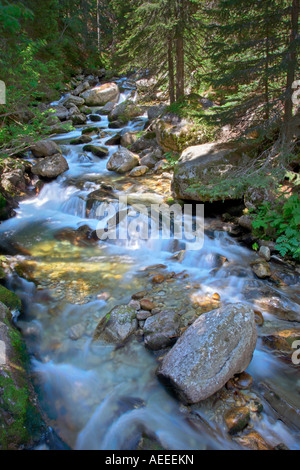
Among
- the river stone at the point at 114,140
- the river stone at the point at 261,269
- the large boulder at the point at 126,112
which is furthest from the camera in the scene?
the large boulder at the point at 126,112

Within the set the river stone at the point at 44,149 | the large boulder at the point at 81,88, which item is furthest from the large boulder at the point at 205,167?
the large boulder at the point at 81,88

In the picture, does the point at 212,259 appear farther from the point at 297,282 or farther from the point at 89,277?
the point at 89,277

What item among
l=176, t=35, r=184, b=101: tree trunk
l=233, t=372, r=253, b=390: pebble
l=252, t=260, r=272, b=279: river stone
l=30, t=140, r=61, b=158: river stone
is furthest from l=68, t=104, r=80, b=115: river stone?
l=233, t=372, r=253, b=390: pebble

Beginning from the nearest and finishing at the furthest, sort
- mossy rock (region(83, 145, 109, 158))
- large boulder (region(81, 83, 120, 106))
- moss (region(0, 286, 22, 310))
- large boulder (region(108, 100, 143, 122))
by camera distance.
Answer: moss (region(0, 286, 22, 310)) < mossy rock (region(83, 145, 109, 158)) < large boulder (region(108, 100, 143, 122)) < large boulder (region(81, 83, 120, 106))

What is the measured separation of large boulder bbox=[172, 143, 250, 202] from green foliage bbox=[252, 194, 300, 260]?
137 centimetres

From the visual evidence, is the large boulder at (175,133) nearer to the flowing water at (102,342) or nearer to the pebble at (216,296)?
the flowing water at (102,342)

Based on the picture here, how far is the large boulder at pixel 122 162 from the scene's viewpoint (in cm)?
1135

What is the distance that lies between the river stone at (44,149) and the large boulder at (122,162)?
2756mm

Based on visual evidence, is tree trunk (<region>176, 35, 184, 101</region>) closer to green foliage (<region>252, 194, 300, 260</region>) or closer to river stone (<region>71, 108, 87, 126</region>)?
green foliage (<region>252, 194, 300, 260</region>)

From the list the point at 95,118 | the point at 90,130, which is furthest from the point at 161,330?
the point at 95,118

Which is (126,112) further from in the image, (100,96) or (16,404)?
(16,404)

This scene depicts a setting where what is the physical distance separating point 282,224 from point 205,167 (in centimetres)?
287

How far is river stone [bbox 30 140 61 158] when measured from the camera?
38.9ft
